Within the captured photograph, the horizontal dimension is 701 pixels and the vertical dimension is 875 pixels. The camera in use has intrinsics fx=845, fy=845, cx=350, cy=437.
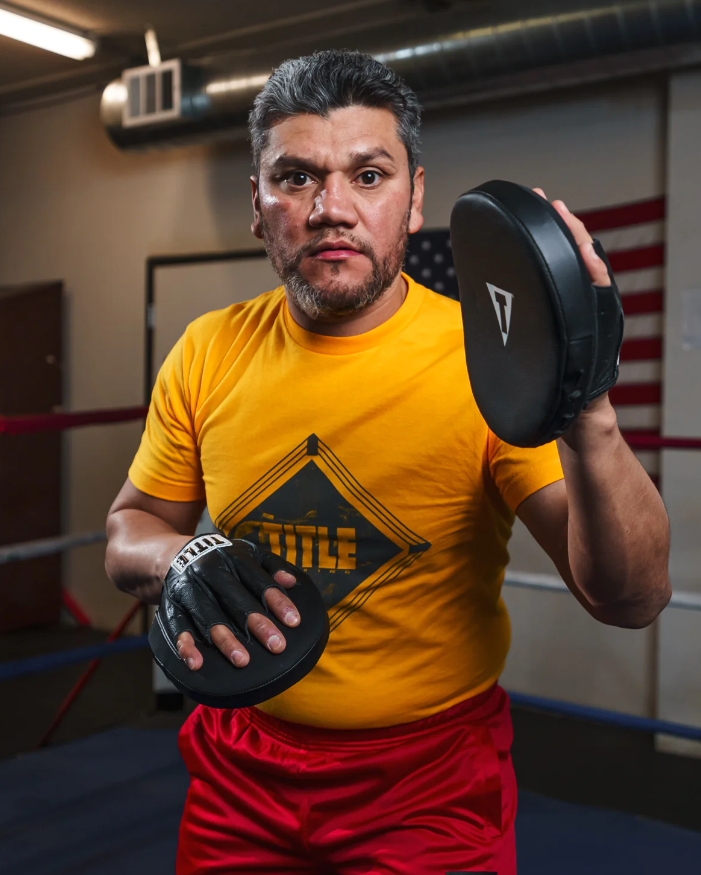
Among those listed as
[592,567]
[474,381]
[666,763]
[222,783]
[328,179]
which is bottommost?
[666,763]

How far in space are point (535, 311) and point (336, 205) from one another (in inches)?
15.7

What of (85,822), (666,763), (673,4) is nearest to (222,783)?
(85,822)

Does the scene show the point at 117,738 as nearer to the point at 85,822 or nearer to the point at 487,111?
the point at 85,822

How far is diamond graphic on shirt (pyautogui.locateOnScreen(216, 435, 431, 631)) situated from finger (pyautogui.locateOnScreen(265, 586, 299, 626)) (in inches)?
7.2

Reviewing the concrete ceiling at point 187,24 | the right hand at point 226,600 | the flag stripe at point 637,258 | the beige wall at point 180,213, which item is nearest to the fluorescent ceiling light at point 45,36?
the concrete ceiling at point 187,24

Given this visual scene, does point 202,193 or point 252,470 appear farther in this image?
point 202,193

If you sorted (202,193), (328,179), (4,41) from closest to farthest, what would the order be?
(328,179) < (4,41) < (202,193)

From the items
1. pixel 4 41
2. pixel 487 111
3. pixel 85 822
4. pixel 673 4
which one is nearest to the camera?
pixel 85 822

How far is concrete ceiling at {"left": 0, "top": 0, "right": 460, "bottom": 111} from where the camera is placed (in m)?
3.72

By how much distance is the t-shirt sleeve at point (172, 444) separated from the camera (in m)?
1.19

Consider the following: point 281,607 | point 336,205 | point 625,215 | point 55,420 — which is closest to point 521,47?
point 625,215

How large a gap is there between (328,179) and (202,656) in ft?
1.87

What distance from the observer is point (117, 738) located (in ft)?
8.86

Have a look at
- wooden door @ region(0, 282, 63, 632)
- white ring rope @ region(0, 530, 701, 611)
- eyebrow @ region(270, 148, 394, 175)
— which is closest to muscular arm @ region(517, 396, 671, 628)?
eyebrow @ region(270, 148, 394, 175)
